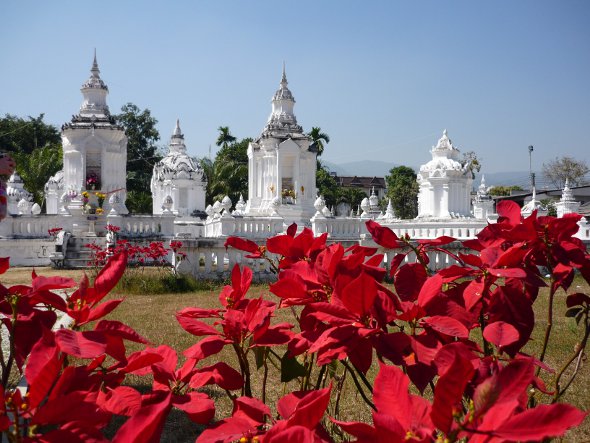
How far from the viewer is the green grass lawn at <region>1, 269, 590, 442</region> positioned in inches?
166

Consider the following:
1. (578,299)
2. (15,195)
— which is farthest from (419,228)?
(578,299)

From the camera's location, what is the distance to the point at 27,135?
49.9 m

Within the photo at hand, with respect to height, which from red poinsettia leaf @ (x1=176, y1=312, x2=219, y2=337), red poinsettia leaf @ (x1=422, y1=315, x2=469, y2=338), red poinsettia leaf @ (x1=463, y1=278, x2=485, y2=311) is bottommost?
red poinsettia leaf @ (x1=176, y1=312, x2=219, y2=337)

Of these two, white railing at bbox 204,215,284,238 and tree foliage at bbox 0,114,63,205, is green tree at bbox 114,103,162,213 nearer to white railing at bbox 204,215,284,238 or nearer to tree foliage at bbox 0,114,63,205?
tree foliage at bbox 0,114,63,205

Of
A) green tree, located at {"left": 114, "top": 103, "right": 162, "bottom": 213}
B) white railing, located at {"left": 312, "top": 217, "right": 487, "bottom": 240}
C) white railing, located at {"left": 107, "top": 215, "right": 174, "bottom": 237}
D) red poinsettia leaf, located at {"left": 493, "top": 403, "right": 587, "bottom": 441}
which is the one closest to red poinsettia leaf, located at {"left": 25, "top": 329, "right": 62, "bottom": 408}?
red poinsettia leaf, located at {"left": 493, "top": 403, "right": 587, "bottom": 441}

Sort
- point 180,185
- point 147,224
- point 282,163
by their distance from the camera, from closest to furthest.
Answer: point 147,224 < point 282,163 < point 180,185

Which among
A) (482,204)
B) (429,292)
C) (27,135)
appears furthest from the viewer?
(27,135)

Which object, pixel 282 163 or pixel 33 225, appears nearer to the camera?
pixel 33 225

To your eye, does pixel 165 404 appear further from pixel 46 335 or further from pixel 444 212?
pixel 444 212

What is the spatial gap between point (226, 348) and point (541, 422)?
5.55 metres

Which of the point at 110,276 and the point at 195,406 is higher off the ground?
the point at 110,276

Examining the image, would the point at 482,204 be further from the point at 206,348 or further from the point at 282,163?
the point at 206,348

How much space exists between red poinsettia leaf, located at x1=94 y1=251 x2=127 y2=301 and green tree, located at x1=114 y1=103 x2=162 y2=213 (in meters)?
47.0

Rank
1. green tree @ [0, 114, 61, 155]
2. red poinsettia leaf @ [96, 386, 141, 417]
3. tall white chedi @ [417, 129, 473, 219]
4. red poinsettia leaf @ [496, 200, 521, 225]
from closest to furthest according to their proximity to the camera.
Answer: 1. red poinsettia leaf @ [96, 386, 141, 417]
2. red poinsettia leaf @ [496, 200, 521, 225]
3. tall white chedi @ [417, 129, 473, 219]
4. green tree @ [0, 114, 61, 155]
